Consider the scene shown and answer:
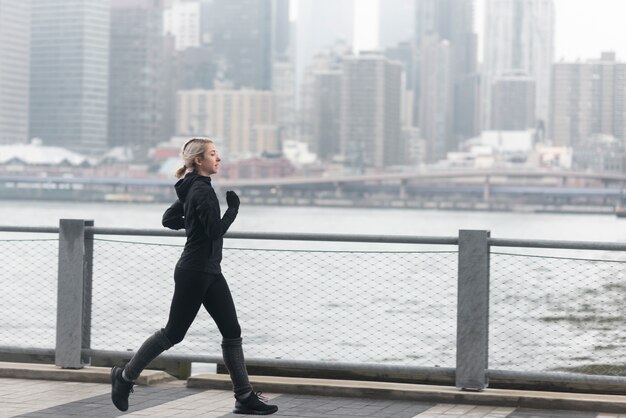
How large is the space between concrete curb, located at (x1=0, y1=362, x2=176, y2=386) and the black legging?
64.5 inches

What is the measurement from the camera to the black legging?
7117mm

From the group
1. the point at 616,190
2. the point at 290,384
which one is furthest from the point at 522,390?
the point at 616,190

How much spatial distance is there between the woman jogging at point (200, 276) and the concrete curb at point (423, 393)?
1035 millimetres

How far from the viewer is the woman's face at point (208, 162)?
7215mm

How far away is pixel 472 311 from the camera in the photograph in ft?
27.5

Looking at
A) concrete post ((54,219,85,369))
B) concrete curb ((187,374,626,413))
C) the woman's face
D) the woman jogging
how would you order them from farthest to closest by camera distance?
concrete post ((54,219,85,369))
concrete curb ((187,374,626,413))
the woman's face
the woman jogging

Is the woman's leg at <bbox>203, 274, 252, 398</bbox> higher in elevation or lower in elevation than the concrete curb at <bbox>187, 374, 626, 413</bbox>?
higher

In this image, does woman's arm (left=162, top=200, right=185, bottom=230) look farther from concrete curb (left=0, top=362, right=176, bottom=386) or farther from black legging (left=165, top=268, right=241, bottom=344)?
concrete curb (left=0, top=362, right=176, bottom=386)

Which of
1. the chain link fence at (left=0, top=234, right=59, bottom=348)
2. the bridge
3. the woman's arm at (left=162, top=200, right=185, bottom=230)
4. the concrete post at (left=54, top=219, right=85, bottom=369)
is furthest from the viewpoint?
the bridge

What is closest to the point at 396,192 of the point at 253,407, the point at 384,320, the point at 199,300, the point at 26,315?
the point at 26,315

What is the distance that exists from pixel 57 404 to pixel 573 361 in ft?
22.7

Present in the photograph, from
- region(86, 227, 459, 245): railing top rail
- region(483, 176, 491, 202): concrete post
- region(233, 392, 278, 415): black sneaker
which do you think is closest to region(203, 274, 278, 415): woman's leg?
region(233, 392, 278, 415): black sneaker

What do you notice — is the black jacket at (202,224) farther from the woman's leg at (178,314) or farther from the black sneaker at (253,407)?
the black sneaker at (253,407)

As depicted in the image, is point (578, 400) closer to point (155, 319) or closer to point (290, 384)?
point (290, 384)
